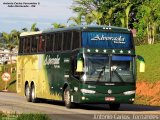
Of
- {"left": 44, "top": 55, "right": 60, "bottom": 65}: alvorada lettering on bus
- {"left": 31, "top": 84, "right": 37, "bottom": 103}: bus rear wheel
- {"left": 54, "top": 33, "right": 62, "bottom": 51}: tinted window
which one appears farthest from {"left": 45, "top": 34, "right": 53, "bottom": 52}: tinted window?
{"left": 31, "top": 84, "right": 37, "bottom": 103}: bus rear wheel

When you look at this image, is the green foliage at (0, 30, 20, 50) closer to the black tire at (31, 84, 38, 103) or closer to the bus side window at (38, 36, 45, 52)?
the black tire at (31, 84, 38, 103)

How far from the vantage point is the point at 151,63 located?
47.7 m

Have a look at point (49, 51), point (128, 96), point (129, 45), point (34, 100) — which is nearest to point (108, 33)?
point (129, 45)

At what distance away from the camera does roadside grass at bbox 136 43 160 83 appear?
4288cm

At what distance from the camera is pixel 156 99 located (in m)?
36.8

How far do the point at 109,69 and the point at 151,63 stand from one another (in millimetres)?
23582

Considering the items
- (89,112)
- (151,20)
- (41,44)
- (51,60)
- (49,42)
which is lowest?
(89,112)

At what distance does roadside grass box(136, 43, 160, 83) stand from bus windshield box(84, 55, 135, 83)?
16.9 meters

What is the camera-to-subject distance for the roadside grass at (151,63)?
4288 centimetres

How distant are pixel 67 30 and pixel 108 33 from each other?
2.27 m

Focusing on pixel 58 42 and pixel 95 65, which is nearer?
pixel 95 65

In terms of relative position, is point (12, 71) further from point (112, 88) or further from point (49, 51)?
point (112, 88)

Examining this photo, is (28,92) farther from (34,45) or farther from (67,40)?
(67,40)

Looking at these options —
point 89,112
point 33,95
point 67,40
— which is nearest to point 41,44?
point 33,95
